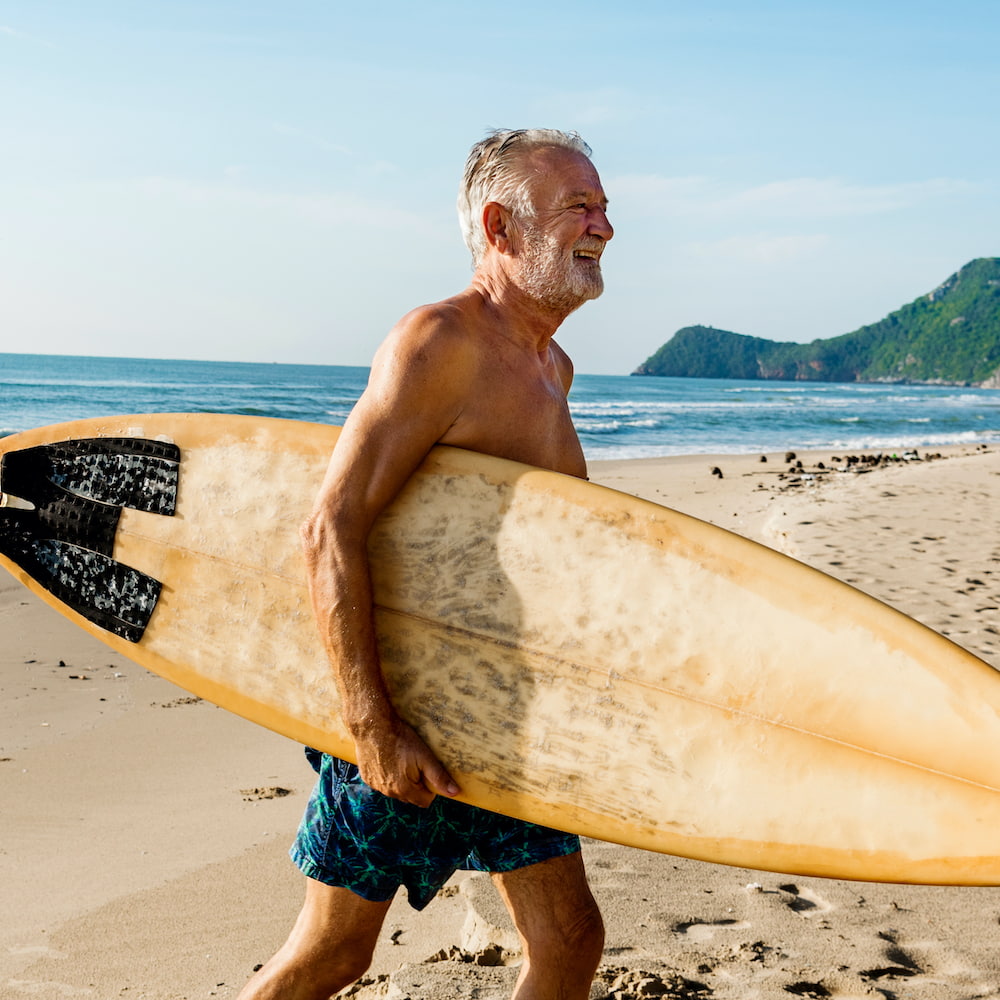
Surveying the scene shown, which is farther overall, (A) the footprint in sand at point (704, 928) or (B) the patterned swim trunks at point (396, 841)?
(A) the footprint in sand at point (704, 928)

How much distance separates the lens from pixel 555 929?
73.3 inches

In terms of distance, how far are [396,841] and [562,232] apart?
45.4 inches

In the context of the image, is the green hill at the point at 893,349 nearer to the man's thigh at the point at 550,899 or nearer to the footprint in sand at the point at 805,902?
the footprint in sand at the point at 805,902

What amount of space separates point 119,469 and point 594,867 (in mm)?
1755

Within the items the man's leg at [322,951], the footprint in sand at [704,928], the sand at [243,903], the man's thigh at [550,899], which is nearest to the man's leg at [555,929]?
the man's thigh at [550,899]

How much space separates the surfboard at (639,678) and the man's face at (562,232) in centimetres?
35

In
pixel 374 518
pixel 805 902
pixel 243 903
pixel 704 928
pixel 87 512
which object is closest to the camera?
pixel 374 518

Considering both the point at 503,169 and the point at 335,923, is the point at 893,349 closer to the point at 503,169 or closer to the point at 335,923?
the point at 503,169

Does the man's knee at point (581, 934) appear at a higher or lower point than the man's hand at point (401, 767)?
lower

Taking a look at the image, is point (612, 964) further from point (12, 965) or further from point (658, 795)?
point (12, 965)

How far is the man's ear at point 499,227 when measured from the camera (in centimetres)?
189

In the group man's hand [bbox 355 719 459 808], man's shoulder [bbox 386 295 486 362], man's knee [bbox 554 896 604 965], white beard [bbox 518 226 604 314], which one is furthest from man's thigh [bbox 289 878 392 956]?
white beard [bbox 518 226 604 314]

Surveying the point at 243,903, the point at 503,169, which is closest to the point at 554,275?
the point at 503,169

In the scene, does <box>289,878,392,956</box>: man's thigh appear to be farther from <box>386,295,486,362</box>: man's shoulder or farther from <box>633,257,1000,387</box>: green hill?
<box>633,257,1000,387</box>: green hill
